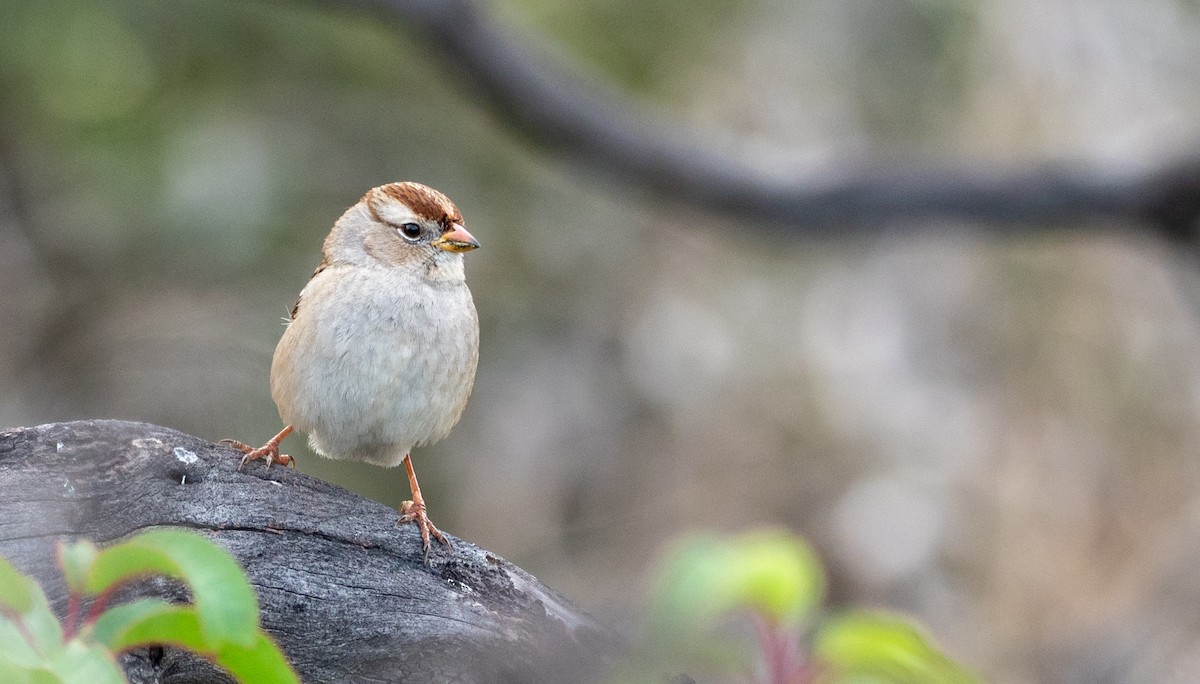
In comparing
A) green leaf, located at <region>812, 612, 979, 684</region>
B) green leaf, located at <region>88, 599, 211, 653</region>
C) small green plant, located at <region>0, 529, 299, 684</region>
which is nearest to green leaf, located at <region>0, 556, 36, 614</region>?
small green plant, located at <region>0, 529, 299, 684</region>

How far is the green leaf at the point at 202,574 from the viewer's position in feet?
4.30

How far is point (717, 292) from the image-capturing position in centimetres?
738

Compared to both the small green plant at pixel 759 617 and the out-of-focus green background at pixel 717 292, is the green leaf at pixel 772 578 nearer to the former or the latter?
the small green plant at pixel 759 617

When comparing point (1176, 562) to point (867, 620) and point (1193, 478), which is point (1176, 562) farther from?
point (867, 620)

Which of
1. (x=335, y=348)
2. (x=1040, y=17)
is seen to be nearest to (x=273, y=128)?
(x=335, y=348)

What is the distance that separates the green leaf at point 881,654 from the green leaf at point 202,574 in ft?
2.48

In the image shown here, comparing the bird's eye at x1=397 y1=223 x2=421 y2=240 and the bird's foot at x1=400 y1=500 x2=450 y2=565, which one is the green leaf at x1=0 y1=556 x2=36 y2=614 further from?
the bird's eye at x1=397 y1=223 x2=421 y2=240

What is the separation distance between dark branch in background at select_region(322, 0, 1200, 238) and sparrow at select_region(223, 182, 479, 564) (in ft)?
6.81

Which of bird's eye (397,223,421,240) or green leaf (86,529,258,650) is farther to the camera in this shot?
bird's eye (397,223,421,240)

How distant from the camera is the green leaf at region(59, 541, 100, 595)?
143cm

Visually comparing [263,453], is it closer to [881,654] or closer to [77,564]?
Result: [77,564]

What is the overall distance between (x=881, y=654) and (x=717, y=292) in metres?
5.84

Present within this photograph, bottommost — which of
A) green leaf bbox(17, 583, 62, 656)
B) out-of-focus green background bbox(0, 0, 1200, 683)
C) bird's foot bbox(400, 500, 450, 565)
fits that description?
green leaf bbox(17, 583, 62, 656)

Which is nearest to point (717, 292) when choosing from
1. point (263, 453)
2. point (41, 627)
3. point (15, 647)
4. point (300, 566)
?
point (263, 453)
